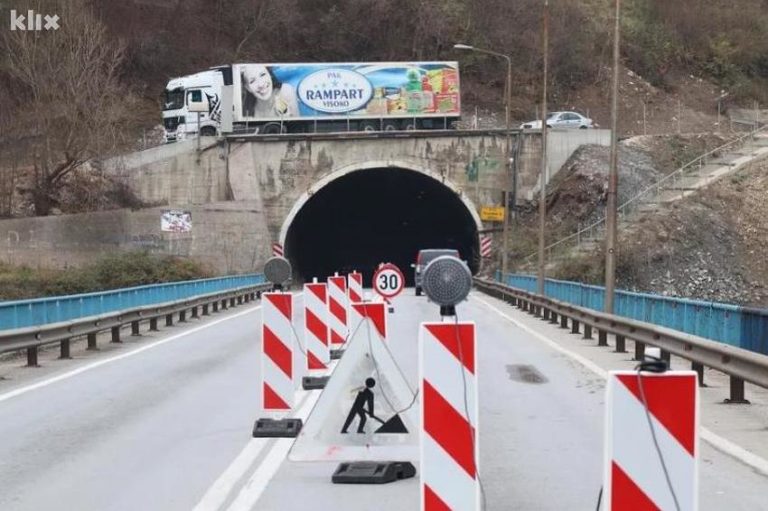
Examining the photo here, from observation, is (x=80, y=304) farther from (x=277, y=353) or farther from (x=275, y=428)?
(x=275, y=428)

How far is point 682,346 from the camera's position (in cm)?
1495

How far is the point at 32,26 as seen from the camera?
6241cm

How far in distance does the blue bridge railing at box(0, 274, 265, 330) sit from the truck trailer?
27026 millimetres

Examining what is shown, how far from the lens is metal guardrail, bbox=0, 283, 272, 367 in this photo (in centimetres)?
1677

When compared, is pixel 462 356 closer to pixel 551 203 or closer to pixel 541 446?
pixel 541 446

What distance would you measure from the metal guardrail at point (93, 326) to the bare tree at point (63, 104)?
26891 millimetres

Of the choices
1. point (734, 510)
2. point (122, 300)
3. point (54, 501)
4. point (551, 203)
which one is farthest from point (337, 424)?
point (551, 203)

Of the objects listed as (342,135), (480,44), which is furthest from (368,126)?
(480,44)

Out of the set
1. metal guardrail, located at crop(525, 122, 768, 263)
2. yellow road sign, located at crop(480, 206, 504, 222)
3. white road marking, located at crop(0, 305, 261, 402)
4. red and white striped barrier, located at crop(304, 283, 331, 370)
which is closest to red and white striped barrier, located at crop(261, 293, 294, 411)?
red and white striped barrier, located at crop(304, 283, 331, 370)

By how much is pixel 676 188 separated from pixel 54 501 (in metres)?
50.7

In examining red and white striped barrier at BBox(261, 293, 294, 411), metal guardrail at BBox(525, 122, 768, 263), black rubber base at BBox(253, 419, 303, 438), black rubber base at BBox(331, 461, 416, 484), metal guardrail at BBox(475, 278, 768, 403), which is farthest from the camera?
metal guardrail at BBox(525, 122, 768, 263)

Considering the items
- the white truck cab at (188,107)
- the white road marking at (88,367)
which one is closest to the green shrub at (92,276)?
the white road marking at (88,367)

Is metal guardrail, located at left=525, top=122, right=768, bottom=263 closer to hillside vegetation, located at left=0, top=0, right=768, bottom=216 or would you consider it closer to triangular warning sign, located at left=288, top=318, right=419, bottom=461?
hillside vegetation, located at left=0, top=0, right=768, bottom=216

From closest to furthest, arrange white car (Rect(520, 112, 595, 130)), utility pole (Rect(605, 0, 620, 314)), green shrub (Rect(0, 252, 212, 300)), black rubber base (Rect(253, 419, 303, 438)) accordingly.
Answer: black rubber base (Rect(253, 419, 303, 438)) < utility pole (Rect(605, 0, 620, 314)) < green shrub (Rect(0, 252, 212, 300)) < white car (Rect(520, 112, 595, 130))
